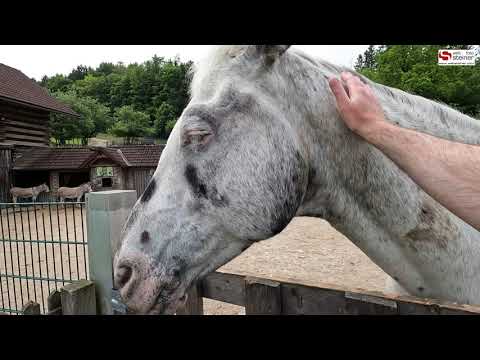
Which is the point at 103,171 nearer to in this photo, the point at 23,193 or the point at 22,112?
the point at 23,193

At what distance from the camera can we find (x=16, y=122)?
58.5ft

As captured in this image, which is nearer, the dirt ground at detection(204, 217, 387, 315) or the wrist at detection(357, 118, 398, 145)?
the wrist at detection(357, 118, 398, 145)

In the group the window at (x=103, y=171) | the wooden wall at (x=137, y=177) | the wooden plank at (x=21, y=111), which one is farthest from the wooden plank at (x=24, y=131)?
the wooden wall at (x=137, y=177)

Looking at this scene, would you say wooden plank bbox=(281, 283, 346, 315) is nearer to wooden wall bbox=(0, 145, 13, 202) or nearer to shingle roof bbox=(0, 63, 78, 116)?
wooden wall bbox=(0, 145, 13, 202)

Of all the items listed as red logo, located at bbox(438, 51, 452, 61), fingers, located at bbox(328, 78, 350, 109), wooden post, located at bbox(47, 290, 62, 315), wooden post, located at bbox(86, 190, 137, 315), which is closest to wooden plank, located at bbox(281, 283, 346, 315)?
fingers, located at bbox(328, 78, 350, 109)

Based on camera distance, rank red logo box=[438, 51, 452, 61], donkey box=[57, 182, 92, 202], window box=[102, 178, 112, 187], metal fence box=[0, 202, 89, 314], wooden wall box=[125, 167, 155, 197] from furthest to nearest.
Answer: red logo box=[438, 51, 452, 61] < wooden wall box=[125, 167, 155, 197] < window box=[102, 178, 112, 187] < donkey box=[57, 182, 92, 202] < metal fence box=[0, 202, 89, 314]

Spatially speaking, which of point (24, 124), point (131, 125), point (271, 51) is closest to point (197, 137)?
point (271, 51)

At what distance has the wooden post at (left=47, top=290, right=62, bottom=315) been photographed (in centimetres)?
189

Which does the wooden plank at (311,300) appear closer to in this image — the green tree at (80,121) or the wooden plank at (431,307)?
the wooden plank at (431,307)

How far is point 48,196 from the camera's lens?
785 inches

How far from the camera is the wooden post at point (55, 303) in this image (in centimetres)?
189

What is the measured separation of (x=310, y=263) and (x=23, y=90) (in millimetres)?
22834

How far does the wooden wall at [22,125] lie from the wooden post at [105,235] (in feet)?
62.1

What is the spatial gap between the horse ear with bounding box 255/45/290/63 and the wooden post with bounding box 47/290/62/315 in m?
1.80
